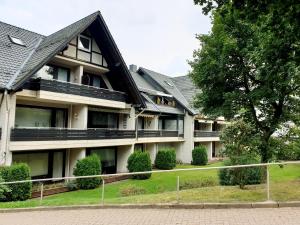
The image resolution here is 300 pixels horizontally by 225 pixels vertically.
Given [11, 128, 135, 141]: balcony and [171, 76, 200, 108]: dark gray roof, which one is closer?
[11, 128, 135, 141]: balcony

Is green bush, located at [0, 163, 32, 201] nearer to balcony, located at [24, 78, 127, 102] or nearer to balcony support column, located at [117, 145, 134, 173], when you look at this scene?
balcony, located at [24, 78, 127, 102]

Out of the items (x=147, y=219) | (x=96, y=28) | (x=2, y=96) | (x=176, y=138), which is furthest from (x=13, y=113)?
(x=176, y=138)

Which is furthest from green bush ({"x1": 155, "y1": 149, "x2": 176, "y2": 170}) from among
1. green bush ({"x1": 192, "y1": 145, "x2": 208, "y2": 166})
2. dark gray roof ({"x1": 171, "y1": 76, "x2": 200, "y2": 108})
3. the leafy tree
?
the leafy tree

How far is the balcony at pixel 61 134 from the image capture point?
1803 centimetres

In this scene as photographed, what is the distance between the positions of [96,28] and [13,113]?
30.9 feet

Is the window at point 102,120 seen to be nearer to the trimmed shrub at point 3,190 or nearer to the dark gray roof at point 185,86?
the trimmed shrub at point 3,190

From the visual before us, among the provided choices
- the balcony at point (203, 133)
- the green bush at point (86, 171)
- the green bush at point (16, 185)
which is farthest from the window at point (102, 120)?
the balcony at point (203, 133)

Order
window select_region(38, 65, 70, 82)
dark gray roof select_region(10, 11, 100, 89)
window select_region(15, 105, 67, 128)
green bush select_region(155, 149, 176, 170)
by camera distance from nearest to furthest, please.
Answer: dark gray roof select_region(10, 11, 100, 89) → window select_region(15, 105, 67, 128) → window select_region(38, 65, 70, 82) → green bush select_region(155, 149, 176, 170)

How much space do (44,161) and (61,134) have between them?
114 inches

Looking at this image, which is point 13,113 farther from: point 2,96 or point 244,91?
point 244,91

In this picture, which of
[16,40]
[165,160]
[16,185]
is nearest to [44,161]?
[16,185]

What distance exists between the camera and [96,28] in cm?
2386

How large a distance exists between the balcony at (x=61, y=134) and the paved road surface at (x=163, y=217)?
8.18m

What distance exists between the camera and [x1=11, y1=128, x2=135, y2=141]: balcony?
18031 millimetres
